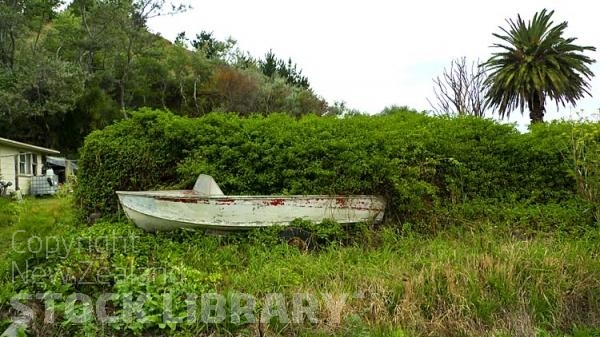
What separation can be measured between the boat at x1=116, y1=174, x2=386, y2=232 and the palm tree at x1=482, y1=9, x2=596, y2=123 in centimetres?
1769

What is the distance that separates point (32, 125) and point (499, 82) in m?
24.2

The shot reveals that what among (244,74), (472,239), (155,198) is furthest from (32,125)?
(472,239)

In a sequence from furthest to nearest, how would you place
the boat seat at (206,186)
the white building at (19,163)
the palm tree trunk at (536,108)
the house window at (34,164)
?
1. the palm tree trunk at (536,108)
2. the house window at (34,164)
3. the white building at (19,163)
4. the boat seat at (206,186)

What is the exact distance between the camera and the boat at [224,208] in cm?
605

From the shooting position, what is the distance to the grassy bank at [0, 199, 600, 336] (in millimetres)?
3895

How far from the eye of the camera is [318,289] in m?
4.39

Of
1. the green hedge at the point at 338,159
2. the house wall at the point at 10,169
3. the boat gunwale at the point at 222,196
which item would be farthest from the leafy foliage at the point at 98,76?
the boat gunwale at the point at 222,196

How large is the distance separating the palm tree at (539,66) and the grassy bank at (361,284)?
58.6 feet

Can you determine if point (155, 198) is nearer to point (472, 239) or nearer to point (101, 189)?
point (101, 189)

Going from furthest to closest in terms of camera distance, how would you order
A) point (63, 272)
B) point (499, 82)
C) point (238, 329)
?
point (499, 82) < point (63, 272) < point (238, 329)

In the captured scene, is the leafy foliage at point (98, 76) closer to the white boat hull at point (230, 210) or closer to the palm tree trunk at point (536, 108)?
the palm tree trunk at point (536, 108)

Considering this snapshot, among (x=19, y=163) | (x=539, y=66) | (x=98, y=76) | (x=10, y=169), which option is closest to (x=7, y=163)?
(x=10, y=169)

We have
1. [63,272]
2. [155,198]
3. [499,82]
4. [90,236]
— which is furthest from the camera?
[499,82]

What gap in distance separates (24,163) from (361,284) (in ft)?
66.2
